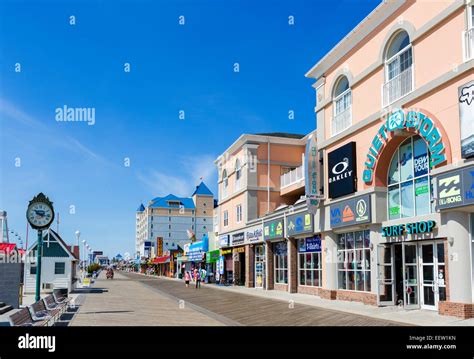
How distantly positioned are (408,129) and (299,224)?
10.8 m

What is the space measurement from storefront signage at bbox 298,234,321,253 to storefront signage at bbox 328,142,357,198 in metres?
3.86

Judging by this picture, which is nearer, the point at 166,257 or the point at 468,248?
the point at 468,248

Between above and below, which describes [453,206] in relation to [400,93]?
below

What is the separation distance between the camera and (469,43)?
52.7 ft

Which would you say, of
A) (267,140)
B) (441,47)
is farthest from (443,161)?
(267,140)

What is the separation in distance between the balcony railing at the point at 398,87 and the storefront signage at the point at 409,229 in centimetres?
497

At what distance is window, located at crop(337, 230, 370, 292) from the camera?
21828 mm

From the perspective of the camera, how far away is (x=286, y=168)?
128 feet

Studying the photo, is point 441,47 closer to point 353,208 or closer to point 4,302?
point 353,208

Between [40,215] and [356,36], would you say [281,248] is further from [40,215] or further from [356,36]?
[40,215]

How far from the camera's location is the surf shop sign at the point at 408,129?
17.0 meters

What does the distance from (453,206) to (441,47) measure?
18.4ft

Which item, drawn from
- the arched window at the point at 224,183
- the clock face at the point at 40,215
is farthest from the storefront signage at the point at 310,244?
the arched window at the point at 224,183

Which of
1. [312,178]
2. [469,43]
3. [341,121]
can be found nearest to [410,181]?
[469,43]
